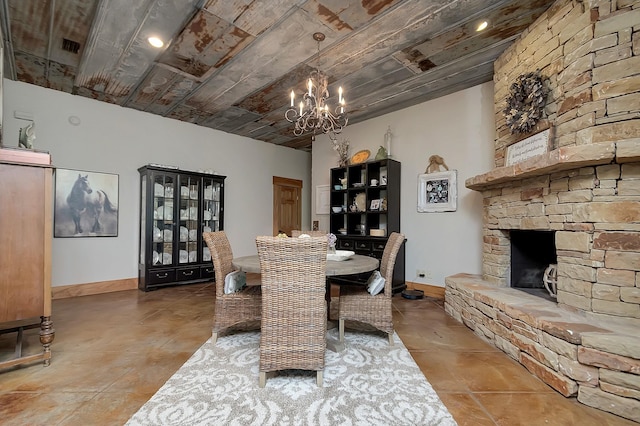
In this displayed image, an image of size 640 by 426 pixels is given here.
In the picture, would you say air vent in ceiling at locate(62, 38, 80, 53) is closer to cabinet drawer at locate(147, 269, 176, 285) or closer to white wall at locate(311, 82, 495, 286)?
cabinet drawer at locate(147, 269, 176, 285)

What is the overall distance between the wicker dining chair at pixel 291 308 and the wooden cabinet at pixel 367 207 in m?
2.61

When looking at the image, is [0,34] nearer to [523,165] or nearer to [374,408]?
[374,408]

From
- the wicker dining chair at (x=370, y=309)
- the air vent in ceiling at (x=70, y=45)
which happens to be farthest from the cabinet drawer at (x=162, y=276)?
the wicker dining chair at (x=370, y=309)

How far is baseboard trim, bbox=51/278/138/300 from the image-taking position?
3851 millimetres

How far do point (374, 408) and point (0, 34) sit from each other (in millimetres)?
3980

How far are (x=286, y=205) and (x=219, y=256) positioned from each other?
13.3ft

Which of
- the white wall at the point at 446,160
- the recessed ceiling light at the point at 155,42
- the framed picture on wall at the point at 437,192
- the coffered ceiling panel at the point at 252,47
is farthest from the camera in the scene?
the framed picture on wall at the point at 437,192

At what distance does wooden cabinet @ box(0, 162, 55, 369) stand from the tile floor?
1.06 feet

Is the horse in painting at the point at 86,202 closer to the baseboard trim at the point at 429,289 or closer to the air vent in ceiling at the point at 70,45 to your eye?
the air vent in ceiling at the point at 70,45

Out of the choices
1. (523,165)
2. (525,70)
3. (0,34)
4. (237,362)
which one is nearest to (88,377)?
(237,362)

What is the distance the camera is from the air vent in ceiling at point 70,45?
111 inches

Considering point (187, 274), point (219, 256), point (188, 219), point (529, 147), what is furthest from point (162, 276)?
point (529, 147)

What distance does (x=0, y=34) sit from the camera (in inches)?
95.2

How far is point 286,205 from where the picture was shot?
21.4 ft
